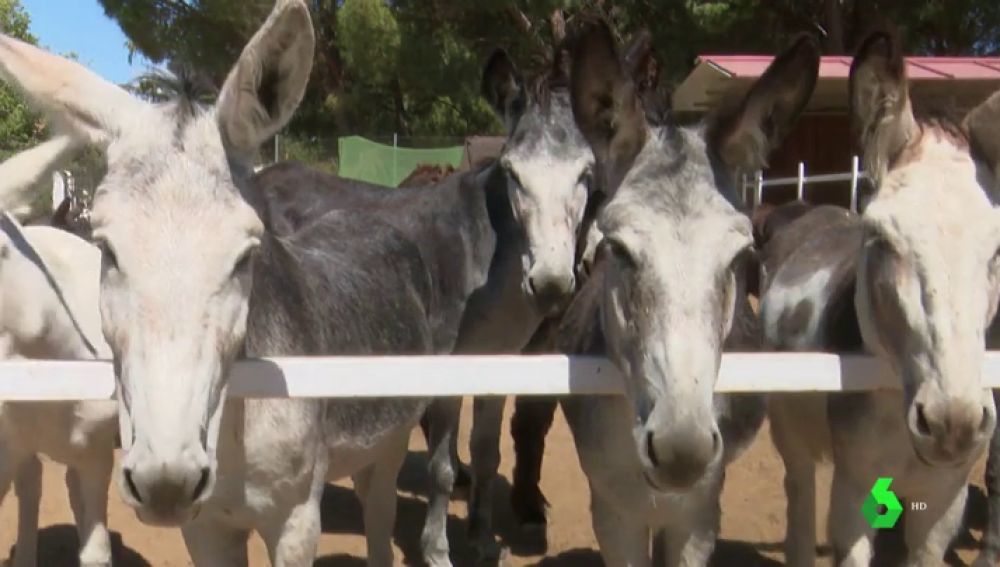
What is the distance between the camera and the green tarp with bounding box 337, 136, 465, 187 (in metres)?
18.8

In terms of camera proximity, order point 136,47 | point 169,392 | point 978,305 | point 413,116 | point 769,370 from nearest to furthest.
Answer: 1. point 169,392
2. point 978,305
3. point 769,370
4. point 136,47
5. point 413,116

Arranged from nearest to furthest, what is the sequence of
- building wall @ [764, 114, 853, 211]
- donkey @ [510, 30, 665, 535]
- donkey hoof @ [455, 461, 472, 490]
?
donkey @ [510, 30, 665, 535] < donkey hoof @ [455, 461, 472, 490] < building wall @ [764, 114, 853, 211]

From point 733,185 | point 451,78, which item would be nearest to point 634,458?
point 733,185

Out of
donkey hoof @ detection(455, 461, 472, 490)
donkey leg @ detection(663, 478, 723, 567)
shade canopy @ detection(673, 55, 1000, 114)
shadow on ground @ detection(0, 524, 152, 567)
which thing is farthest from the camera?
shade canopy @ detection(673, 55, 1000, 114)

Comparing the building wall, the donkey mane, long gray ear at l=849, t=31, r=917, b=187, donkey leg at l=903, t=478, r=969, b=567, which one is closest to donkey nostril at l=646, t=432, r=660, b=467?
long gray ear at l=849, t=31, r=917, b=187

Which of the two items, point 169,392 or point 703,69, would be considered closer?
point 169,392

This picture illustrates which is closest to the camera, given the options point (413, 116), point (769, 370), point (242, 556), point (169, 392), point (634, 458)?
point (169, 392)

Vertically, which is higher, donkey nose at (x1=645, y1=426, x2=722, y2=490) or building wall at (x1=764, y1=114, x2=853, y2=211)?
donkey nose at (x1=645, y1=426, x2=722, y2=490)

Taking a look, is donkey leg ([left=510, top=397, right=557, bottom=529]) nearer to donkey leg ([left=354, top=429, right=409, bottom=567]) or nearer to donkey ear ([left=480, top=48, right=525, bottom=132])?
donkey leg ([left=354, top=429, right=409, bottom=567])

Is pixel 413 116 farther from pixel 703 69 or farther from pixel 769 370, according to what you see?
pixel 769 370

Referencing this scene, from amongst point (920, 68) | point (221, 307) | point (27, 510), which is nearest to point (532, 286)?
point (221, 307)

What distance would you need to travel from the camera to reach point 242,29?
20.6 metres

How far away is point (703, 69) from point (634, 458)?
13184 mm

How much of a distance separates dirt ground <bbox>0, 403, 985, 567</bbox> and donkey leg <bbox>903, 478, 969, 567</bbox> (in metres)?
2.19
